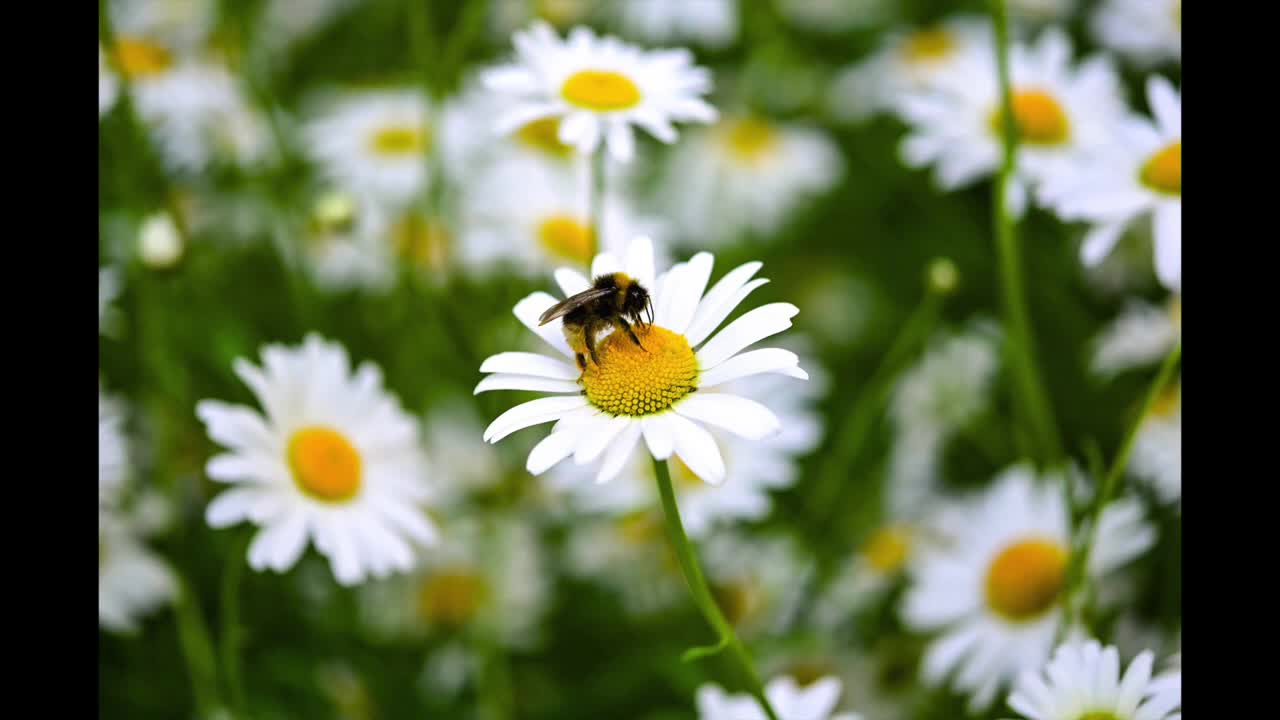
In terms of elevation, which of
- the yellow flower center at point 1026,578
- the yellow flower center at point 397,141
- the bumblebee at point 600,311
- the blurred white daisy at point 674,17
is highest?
the yellow flower center at point 397,141

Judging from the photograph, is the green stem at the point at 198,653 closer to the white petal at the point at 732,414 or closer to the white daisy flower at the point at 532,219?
the white daisy flower at the point at 532,219

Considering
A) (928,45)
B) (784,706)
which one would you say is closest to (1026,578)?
(784,706)

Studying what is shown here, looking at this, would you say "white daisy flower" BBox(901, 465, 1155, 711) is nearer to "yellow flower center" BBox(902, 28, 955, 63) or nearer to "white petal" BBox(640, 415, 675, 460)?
"white petal" BBox(640, 415, 675, 460)

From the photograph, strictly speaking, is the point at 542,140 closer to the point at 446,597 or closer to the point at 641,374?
the point at 446,597

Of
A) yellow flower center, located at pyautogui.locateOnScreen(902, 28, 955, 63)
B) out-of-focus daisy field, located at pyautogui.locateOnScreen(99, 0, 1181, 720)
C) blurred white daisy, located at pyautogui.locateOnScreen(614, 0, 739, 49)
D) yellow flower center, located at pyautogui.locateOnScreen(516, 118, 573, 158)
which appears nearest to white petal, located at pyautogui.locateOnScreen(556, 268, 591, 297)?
out-of-focus daisy field, located at pyautogui.locateOnScreen(99, 0, 1181, 720)

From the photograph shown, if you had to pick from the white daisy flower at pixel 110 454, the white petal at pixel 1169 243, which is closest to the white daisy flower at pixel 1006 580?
the white petal at pixel 1169 243

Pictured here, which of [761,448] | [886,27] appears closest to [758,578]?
[761,448]

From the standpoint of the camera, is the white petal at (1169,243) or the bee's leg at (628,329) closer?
the bee's leg at (628,329)
